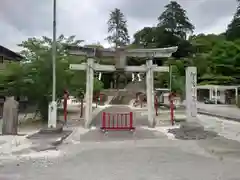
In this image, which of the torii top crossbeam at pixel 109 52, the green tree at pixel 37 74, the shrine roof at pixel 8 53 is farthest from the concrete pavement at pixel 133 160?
the shrine roof at pixel 8 53

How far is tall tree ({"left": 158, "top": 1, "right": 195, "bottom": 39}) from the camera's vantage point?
7594 cm

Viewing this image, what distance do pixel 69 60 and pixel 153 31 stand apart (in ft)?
A: 180

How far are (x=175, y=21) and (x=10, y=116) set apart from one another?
66098 millimetres

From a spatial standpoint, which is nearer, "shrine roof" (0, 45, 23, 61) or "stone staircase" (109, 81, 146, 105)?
"shrine roof" (0, 45, 23, 61)

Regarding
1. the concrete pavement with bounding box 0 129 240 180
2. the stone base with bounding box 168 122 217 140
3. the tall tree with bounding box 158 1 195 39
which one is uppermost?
the tall tree with bounding box 158 1 195 39

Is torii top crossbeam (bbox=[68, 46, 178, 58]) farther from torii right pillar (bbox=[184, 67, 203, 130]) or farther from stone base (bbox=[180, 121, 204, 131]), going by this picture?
stone base (bbox=[180, 121, 204, 131])

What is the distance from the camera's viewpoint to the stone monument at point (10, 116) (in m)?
15.2

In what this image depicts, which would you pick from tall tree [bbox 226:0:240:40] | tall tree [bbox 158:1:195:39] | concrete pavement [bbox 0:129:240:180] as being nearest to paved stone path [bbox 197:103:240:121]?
concrete pavement [bbox 0:129:240:180]

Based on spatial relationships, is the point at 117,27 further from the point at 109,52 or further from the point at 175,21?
the point at 109,52

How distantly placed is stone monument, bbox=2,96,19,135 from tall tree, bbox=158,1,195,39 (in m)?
63.0

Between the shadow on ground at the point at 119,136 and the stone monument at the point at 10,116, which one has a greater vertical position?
the stone monument at the point at 10,116

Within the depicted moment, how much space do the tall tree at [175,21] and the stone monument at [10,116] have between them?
6299 cm

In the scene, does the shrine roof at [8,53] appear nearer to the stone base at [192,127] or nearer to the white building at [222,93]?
the stone base at [192,127]

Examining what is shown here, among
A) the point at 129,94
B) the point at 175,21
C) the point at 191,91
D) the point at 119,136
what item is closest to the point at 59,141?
the point at 119,136
